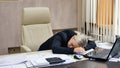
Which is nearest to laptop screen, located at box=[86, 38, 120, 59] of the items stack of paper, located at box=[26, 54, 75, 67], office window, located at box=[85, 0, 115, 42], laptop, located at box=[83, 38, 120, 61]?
laptop, located at box=[83, 38, 120, 61]

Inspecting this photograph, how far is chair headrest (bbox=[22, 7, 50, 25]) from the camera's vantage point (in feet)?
9.10

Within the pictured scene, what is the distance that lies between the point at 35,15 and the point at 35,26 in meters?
0.16

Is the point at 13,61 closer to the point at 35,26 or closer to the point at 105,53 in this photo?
the point at 105,53

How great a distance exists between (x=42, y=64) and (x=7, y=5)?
1.88 m

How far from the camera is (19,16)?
3447 millimetres

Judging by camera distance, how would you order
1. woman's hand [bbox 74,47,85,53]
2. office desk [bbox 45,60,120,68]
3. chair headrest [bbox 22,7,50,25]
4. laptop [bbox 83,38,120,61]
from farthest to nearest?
1. chair headrest [bbox 22,7,50,25]
2. woman's hand [bbox 74,47,85,53]
3. laptop [bbox 83,38,120,61]
4. office desk [bbox 45,60,120,68]

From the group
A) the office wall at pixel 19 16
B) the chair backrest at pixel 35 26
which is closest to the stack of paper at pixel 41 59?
the chair backrest at pixel 35 26

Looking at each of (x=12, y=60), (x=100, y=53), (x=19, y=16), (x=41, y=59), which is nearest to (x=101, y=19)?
(x=100, y=53)

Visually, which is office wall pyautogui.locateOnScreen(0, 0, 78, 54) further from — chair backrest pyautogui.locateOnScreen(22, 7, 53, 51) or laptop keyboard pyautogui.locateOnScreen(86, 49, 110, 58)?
laptop keyboard pyautogui.locateOnScreen(86, 49, 110, 58)

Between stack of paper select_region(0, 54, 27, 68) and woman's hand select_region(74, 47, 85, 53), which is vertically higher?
woman's hand select_region(74, 47, 85, 53)

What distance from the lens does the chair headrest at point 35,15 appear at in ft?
9.10

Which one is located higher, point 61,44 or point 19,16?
point 19,16

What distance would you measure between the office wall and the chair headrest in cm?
67

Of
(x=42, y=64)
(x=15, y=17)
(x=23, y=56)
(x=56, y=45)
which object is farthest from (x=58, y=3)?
(x=42, y=64)
